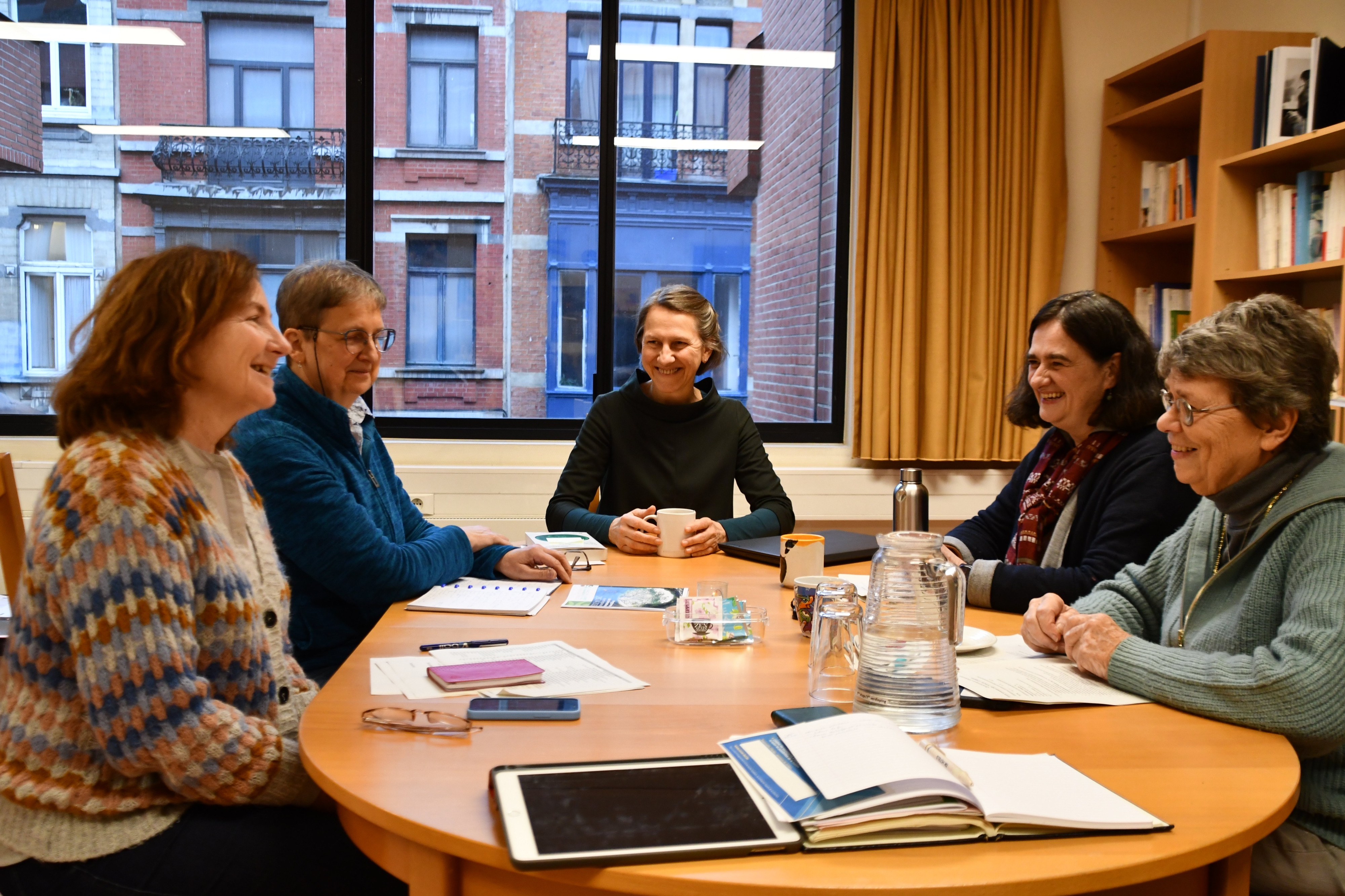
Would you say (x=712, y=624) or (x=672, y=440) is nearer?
(x=712, y=624)

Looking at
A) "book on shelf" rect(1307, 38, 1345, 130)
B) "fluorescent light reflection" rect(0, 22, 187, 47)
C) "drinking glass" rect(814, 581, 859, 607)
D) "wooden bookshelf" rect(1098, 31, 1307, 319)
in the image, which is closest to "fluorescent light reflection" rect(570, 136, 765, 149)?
"wooden bookshelf" rect(1098, 31, 1307, 319)

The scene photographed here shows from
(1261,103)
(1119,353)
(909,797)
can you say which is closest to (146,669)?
(909,797)

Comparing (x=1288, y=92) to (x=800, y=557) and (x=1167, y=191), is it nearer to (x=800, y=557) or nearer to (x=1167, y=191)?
(x=1167, y=191)

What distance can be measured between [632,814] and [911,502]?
1.53 meters

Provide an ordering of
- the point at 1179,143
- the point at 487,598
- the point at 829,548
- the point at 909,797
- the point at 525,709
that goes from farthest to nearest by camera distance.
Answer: the point at 1179,143, the point at 829,548, the point at 487,598, the point at 525,709, the point at 909,797

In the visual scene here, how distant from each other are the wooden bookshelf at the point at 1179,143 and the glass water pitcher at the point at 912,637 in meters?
2.20

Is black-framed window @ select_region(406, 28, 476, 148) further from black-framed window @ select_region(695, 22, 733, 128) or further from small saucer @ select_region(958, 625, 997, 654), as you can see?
small saucer @ select_region(958, 625, 997, 654)

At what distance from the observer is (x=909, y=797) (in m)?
0.88

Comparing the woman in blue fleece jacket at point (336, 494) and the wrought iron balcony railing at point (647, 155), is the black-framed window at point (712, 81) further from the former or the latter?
the woman in blue fleece jacket at point (336, 494)

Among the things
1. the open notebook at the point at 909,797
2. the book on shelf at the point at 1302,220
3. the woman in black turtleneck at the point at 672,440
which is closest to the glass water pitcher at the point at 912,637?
the open notebook at the point at 909,797

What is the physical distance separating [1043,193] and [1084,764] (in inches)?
119

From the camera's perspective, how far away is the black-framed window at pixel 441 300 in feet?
12.3

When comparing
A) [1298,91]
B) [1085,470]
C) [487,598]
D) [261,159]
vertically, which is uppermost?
[1298,91]

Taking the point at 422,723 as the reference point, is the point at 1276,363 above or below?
above
